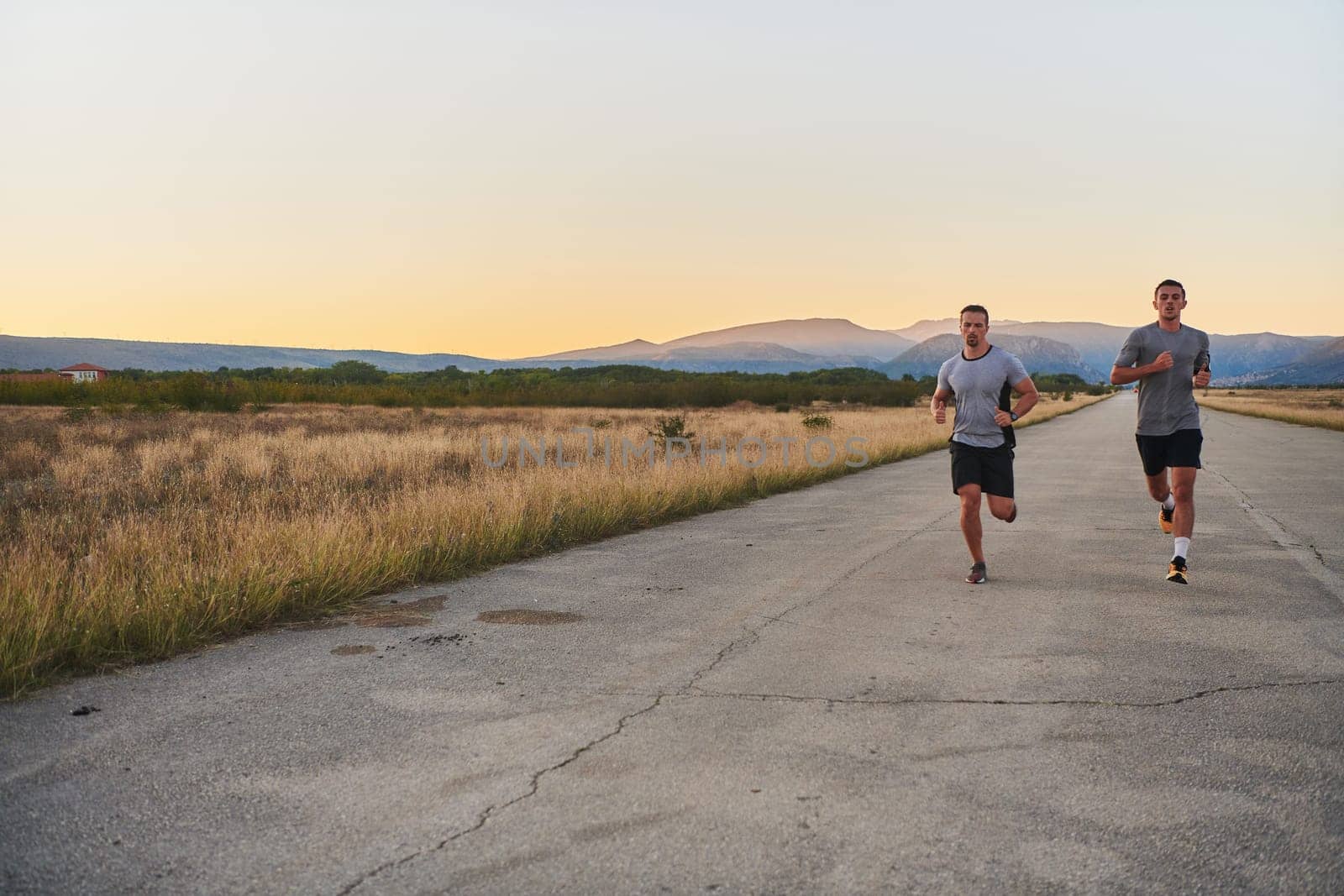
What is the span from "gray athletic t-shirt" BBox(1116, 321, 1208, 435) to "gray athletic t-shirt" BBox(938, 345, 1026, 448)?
979mm

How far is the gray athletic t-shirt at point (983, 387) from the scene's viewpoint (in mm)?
7516

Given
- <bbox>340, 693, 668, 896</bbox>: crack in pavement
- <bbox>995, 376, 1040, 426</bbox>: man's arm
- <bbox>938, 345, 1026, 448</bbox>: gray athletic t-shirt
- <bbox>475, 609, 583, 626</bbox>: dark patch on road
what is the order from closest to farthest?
<bbox>340, 693, 668, 896</bbox>: crack in pavement < <bbox>475, 609, 583, 626</bbox>: dark patch on road < <bbox>995, 376, 1040, 426</bbox>: man's arm < <bbox>938, 345, 1026, 448</bbox>: gray athletic t-shirt

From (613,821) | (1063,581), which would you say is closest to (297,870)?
(613,821)

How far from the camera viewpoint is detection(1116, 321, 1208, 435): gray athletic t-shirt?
306 inches

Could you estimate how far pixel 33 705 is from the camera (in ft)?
15.0

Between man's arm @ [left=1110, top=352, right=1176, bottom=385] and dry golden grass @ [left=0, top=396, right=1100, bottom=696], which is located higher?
man's arm @ [left=1110, top=352, right=1176, bottom=385]

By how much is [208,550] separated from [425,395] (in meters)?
53.5

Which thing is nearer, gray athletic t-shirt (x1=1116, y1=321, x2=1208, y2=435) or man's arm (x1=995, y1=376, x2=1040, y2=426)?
man's arm (x1=995, y1=376, x2=1040, y2=426)

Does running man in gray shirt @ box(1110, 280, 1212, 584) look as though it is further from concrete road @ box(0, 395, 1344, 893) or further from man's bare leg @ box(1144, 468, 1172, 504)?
concrete road @ box(0, 395, 1344, 893)

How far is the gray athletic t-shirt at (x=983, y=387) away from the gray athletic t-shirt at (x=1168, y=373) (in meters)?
0.98

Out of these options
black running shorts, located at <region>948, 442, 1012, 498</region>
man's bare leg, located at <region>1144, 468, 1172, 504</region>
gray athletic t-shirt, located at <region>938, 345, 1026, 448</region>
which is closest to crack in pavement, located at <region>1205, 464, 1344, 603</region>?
man's bare leg, located at <region>1144, 468, 1172, 504</region>

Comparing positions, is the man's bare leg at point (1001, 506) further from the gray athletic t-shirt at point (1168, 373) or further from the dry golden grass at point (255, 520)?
the dry golden grass at point (255, 520)

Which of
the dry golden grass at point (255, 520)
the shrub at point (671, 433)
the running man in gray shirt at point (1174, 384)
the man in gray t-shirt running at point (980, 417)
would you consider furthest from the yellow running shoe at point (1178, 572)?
the shrub at point (671, 433)

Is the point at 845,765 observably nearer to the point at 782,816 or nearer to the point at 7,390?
the point at 782,816
